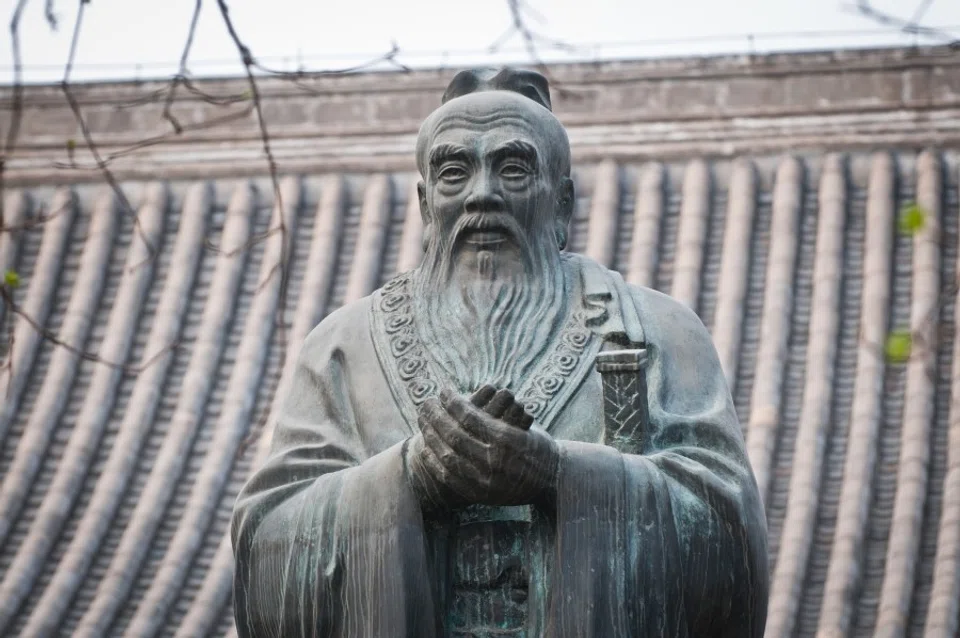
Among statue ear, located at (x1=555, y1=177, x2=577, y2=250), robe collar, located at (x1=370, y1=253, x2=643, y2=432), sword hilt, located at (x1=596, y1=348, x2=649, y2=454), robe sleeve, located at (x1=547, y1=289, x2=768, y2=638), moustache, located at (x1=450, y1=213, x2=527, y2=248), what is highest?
statue ear, located at (x1=555, y1=177, x2=577, y2=250)

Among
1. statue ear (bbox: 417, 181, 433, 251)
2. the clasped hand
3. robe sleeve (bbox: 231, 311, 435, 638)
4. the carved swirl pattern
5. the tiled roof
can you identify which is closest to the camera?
the clasped hand

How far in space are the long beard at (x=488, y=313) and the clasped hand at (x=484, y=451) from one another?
406 mm

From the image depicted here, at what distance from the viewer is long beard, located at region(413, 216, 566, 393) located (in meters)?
5.98

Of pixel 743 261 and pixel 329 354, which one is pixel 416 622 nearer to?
pixel 329 354

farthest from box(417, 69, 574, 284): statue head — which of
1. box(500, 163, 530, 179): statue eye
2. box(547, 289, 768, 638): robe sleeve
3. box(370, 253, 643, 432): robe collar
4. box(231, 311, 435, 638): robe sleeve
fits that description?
box(547, 289, 768, 638): robe sleeve

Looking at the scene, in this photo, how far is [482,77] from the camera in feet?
21.0

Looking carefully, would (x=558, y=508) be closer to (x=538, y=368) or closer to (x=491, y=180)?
(x=538, y=368)

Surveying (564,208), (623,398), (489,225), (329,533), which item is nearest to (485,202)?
(489,225)

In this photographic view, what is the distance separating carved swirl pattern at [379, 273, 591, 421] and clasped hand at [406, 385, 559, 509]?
1.04 ft

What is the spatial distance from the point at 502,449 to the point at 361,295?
380 inches

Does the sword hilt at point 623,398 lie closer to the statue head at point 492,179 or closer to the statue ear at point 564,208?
the statue head at point 492,179

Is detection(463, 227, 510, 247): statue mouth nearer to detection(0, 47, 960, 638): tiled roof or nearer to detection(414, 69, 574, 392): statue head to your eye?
detection(414, 69, 574, 392): statue head

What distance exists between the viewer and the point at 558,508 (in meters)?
5.58

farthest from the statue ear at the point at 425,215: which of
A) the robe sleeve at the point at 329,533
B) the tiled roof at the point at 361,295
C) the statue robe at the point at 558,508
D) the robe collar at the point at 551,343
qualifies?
the tiled roof at the point at 361,295
